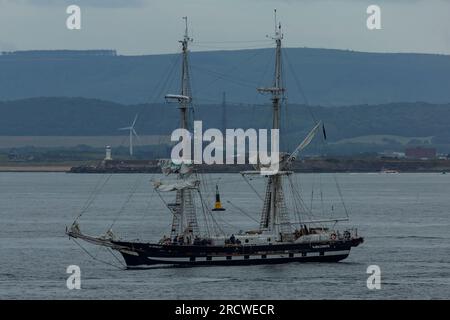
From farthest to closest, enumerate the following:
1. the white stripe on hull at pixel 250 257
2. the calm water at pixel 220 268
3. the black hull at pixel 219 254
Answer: the white stripe on hull at pixel 250 257 → the black hull at pixel 219 254 → the calm water at pixel 220 268

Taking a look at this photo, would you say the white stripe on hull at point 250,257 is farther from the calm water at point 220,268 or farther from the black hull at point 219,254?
the calm water at point 220,268

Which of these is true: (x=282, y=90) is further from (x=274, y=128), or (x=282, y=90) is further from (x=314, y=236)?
(x=314, y=236)

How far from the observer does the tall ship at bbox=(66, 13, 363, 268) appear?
222 feet

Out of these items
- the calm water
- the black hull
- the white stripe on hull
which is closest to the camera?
the calm water

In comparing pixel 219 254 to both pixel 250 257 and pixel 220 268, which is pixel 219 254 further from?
pixel 250 257

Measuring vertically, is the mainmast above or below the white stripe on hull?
above

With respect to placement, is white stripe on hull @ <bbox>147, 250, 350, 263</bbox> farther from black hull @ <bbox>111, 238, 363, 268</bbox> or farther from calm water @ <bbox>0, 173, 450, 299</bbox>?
calm water @ <bbox>0, 173, 450, 299</bbox>

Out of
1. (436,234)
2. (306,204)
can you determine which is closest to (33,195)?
(306,204)

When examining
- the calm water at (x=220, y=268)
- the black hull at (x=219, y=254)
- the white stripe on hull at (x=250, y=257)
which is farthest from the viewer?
the white stripe on hull at (x=250, y=257)

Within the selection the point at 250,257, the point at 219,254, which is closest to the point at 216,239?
the point at 219,254

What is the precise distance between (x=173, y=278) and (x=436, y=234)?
31.7m

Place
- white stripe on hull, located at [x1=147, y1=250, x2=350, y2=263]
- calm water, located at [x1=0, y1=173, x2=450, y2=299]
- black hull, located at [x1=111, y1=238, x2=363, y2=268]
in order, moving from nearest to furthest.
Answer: calm water, located at [x1=0, y1=173, x2=450, y2=299] → black hull, located at [x1=111, y1=238, x2=363, y2=268] → white stripe on hull, located at [x1=147, y1=250, x2=350, y2=263]

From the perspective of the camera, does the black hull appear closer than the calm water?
No

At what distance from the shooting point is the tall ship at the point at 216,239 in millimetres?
67750
